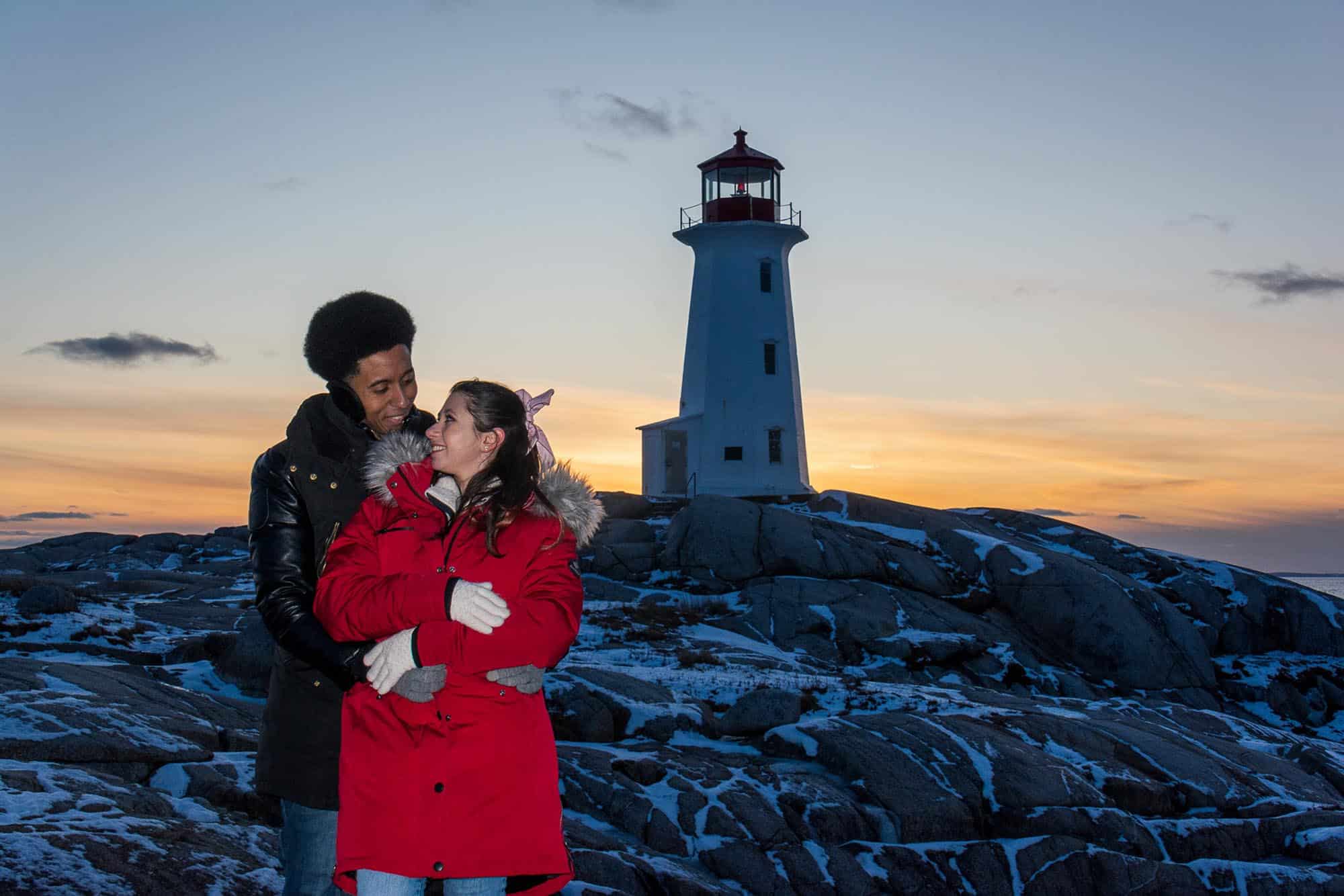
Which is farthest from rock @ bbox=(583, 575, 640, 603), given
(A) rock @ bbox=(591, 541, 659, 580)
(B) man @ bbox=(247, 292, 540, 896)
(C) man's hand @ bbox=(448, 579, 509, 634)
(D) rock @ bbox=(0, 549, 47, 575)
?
(C) man's hand @ bbox=(448, 579, 509, 634)

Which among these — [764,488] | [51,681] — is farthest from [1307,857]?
[764,488]

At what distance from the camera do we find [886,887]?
1099cm

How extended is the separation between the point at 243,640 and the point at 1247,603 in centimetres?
2656

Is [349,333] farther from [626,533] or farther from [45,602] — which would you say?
[626,533]

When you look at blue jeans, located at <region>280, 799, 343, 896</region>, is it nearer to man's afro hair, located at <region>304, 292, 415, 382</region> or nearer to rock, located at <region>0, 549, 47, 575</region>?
man's afro hair, located at <region>304, 292, 415, 382</region>

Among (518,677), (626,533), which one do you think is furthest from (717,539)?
(518,677)

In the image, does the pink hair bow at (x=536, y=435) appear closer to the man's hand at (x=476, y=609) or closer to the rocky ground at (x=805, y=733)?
the man's hand at (x=476, y=609)

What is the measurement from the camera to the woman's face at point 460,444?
3.90 metres

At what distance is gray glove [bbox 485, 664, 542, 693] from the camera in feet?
11.8

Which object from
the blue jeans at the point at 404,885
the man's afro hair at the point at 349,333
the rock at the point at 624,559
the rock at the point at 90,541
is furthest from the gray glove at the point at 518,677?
the rock at the point at 90,541

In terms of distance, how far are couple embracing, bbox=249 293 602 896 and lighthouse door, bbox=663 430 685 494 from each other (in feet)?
117

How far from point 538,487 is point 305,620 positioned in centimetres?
92

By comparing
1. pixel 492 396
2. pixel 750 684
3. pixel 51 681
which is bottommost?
pixel 750 684

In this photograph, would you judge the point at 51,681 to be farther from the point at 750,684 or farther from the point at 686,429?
the point at 686,429
